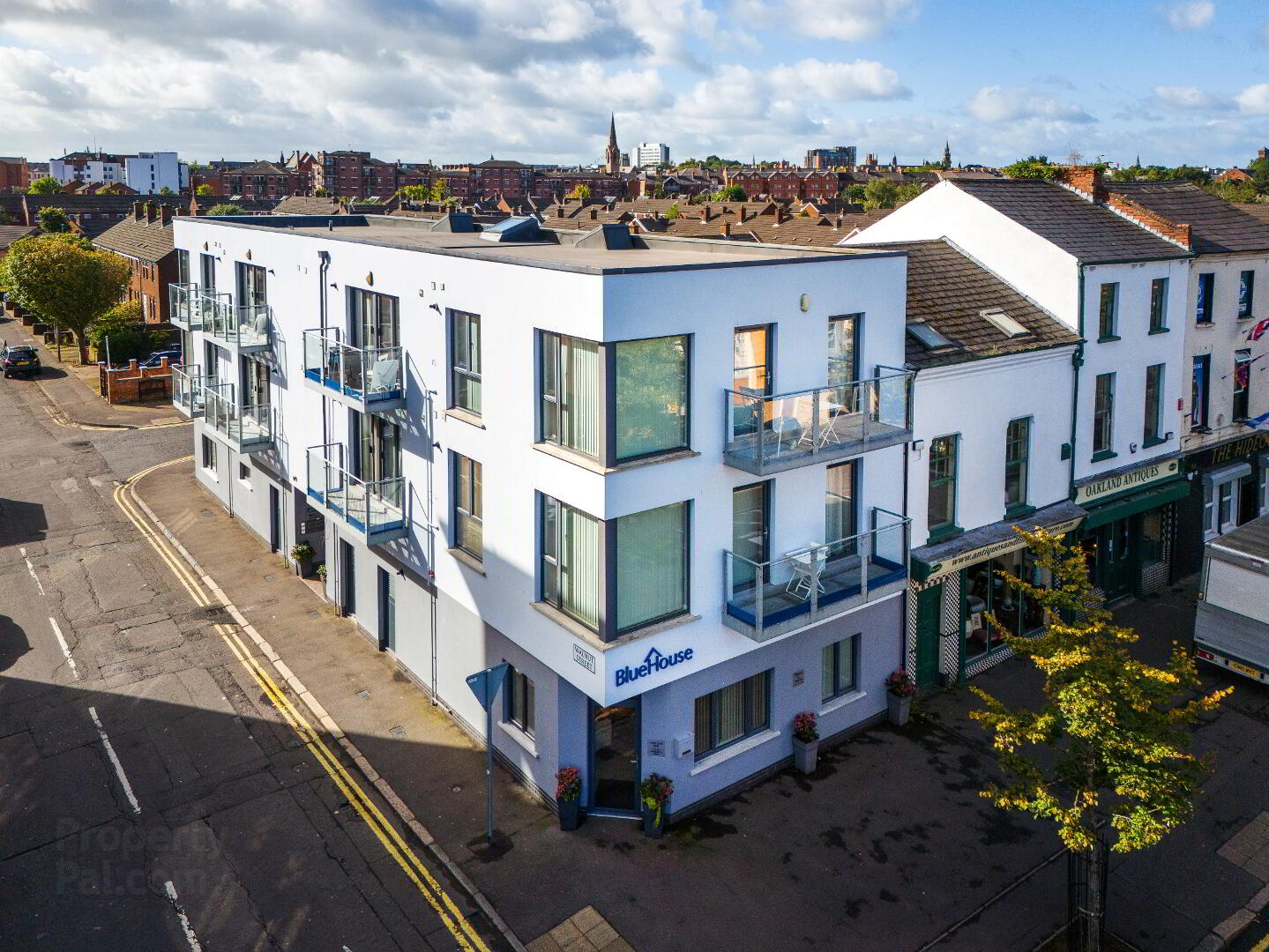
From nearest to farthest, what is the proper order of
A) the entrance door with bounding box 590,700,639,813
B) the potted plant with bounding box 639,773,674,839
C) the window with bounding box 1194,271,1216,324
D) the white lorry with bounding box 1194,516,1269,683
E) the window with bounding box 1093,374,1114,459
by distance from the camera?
the potted plant with bounding box 639,773,674,839, the entrance door with bounding box 590,700,639,813, the white lorry with bounding box 1194,516,1269,683, the window with bounding box 1093,374,1114,459, the window with bounding box 1194,271,1216,324

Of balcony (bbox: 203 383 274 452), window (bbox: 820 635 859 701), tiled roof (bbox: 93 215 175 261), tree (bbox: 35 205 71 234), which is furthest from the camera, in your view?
tree (bbox: 35 205 71 234)

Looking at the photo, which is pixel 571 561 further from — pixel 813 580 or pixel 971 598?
pixel 971 598

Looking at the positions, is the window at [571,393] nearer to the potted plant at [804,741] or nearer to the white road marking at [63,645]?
the potted plant at [804,741]

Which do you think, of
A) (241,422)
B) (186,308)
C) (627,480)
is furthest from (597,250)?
(186,308)

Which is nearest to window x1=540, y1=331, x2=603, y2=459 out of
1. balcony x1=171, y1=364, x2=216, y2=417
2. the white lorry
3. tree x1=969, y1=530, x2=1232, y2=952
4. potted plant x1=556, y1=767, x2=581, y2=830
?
potted plant x1=556, y1=767, x2=581, y2=830

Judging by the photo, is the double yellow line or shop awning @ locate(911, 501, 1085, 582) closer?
the double yellow line

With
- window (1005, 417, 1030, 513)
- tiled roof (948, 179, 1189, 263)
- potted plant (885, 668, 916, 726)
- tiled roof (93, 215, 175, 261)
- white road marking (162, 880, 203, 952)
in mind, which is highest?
tiled roof (93, 215, 175, 261)

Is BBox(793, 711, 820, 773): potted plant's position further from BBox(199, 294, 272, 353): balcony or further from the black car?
the black car
